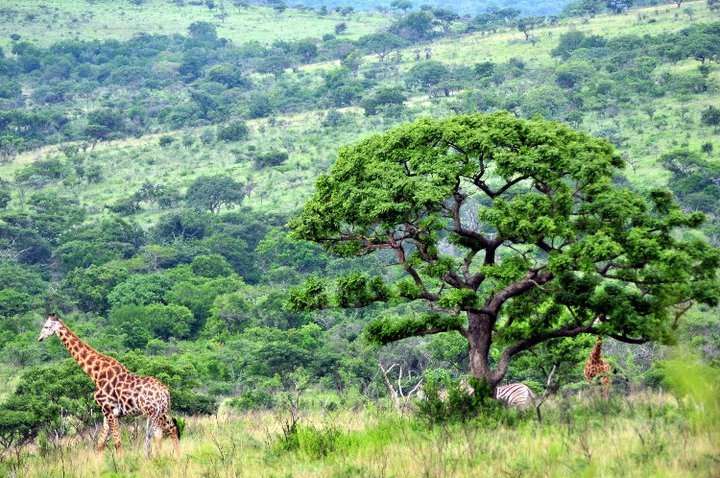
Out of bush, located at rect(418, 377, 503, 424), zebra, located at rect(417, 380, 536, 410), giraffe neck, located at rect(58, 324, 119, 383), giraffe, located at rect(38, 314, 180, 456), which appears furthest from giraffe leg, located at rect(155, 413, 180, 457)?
zebra, located at rect(417, 380, 536, 410)

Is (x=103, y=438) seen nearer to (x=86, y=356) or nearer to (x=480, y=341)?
(x=86, y=356)

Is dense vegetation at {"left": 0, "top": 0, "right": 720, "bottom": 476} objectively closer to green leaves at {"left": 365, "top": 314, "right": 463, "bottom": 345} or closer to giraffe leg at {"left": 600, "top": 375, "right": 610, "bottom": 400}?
green leaves at {"left": 365, "top": 314, "right": 463, "bottom": 345}

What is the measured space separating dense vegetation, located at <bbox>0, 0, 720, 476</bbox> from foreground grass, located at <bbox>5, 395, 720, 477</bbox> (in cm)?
8

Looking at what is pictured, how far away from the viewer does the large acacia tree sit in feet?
40.2

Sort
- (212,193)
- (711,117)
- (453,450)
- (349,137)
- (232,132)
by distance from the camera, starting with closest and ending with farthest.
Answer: (453,450) < (711,117) < (212,193) < (349,137) < (232,132)

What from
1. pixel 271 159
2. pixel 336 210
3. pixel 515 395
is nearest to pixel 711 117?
pixel 271 159

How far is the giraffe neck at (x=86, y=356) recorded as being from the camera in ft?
46.2

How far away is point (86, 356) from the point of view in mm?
14320

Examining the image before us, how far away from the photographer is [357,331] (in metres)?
38.3

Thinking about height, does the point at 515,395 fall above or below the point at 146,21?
above

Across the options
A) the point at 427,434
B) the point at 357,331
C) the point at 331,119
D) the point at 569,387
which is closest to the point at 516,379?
the point at 569,387

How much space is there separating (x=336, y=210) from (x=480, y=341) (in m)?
2.78

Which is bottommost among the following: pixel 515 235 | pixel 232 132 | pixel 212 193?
pixel 212 193

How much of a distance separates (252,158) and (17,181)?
16.5 meters
